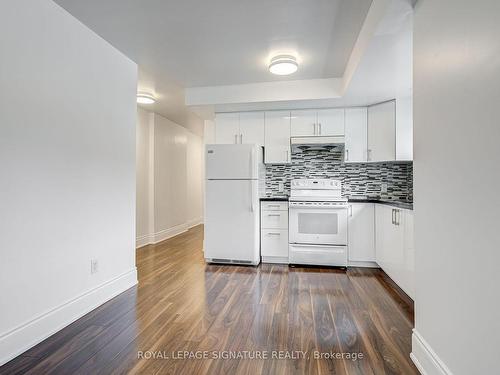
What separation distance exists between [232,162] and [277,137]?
2.66ft

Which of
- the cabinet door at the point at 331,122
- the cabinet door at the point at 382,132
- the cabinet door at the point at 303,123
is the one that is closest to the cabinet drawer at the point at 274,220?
the cabinet door at the point at 303,123

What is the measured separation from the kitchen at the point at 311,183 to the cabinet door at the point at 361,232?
0.5 inches

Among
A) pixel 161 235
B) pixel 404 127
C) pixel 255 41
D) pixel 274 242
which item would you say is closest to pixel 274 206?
pixel 274 242

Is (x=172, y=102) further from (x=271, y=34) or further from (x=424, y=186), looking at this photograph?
(x=424, y=186)

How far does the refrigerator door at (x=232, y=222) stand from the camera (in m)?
3.66

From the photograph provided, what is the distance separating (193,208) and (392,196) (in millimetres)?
4617

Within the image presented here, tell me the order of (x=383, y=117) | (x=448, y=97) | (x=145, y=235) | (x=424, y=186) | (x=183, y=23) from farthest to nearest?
(x=145, y=235) → (x=383, y=117) → (x=183, y=23) → (x=424, y=186) → (x=448, y=97)

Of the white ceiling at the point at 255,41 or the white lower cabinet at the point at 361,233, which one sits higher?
the white ceiling at the point at 255,41

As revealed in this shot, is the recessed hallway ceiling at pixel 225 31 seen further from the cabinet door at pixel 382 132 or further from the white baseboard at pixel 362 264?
the white baseboard at pixel 362 264

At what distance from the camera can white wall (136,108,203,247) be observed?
4.81 meters

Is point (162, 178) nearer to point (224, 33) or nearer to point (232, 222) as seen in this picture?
point (232, 222)

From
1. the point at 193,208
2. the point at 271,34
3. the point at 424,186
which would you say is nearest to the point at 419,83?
the point at 424,186

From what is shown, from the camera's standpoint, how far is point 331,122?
12.8ft

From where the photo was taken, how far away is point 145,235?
489cm
